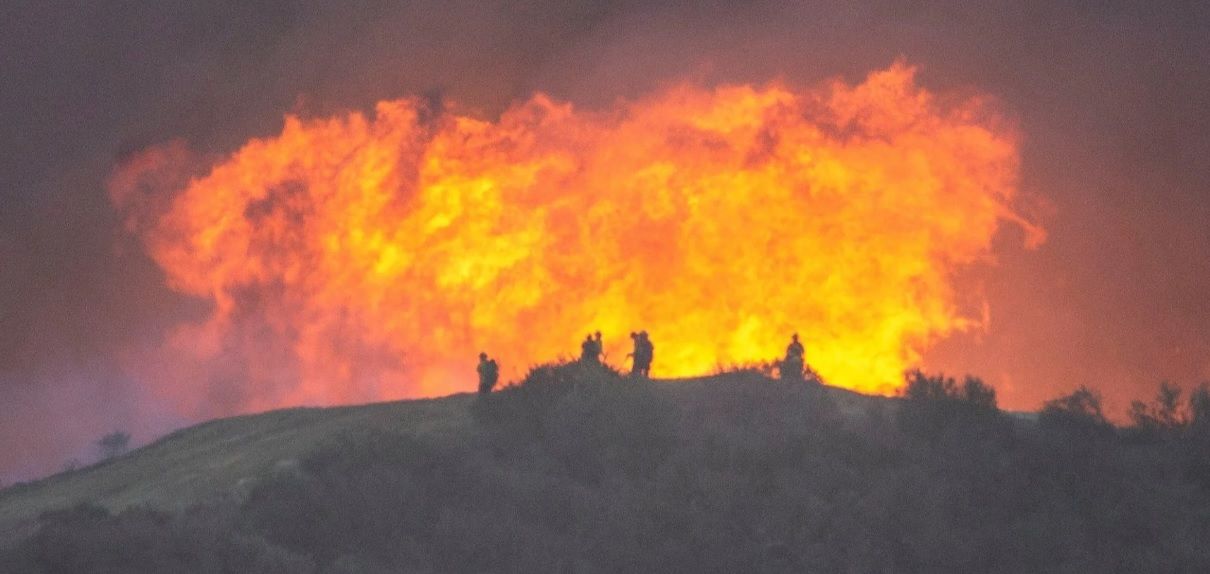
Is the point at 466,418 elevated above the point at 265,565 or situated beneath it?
elevated above

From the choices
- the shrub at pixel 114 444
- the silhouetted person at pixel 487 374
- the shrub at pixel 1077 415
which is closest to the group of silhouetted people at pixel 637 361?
the silhouetted person at pixel 487 374

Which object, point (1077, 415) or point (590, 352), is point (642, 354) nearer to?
point (590, 352)

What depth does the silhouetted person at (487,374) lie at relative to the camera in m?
57.4

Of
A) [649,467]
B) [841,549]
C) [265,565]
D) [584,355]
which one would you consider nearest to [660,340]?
[584,355]

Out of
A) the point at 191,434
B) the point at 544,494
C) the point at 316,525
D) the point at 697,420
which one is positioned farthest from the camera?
the point at 191,434

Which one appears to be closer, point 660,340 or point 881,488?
point 881,488

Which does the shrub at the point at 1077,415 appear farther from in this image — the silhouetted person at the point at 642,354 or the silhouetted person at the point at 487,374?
the silhouetted person at the point at 487,374

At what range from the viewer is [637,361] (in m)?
59.2

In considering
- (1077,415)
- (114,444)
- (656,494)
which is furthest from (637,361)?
(114,444)

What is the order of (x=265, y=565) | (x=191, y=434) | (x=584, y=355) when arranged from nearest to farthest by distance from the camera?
(x=265, y=565) < (x=584, y=355) < (x=191, y=434)

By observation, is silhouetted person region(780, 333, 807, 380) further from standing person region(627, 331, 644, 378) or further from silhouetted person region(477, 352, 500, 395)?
Result: silhouetted person region(477, 352, 500, 395)

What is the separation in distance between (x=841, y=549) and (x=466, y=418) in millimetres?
14808

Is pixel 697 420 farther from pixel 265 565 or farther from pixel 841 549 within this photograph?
pixel 265 565

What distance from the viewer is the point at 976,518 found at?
47344mm
